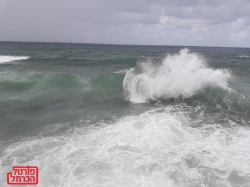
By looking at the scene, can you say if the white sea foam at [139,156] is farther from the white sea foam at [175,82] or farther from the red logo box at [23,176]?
the white sea foam at [175,82]

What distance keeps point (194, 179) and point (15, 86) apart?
15713 millimetres

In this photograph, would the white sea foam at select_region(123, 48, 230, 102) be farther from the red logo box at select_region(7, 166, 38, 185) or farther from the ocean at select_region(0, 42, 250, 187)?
the red logo box at select_region(7, 166, 38, 185)

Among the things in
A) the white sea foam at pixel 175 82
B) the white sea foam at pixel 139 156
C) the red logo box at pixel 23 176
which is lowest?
the red logo box at pixel 23 176

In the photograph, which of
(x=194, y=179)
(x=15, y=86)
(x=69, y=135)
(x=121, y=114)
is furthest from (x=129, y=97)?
(x=15, y=86)

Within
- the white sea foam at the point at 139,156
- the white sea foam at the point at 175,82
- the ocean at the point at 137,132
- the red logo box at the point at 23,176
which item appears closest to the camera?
the red logo box at the point at 23,176

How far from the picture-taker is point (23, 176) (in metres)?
5.70

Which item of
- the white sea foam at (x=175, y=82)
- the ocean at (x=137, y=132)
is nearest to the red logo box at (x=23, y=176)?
the ocean at (x=137, y=132)

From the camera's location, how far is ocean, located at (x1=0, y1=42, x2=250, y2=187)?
5730 mm

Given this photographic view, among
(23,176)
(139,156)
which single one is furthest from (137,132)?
(23,176)

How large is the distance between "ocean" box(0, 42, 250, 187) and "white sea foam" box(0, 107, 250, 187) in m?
0.03

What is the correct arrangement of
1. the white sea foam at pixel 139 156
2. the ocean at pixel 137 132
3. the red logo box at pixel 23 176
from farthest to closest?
the ocean at pixel 137 132
the white sea foam at pixel 139 156
the red logo box at pixel 23 176

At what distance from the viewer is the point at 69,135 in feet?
26.3

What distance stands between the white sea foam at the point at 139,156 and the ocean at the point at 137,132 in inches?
1.2

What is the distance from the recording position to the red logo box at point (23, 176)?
17.6 ft
